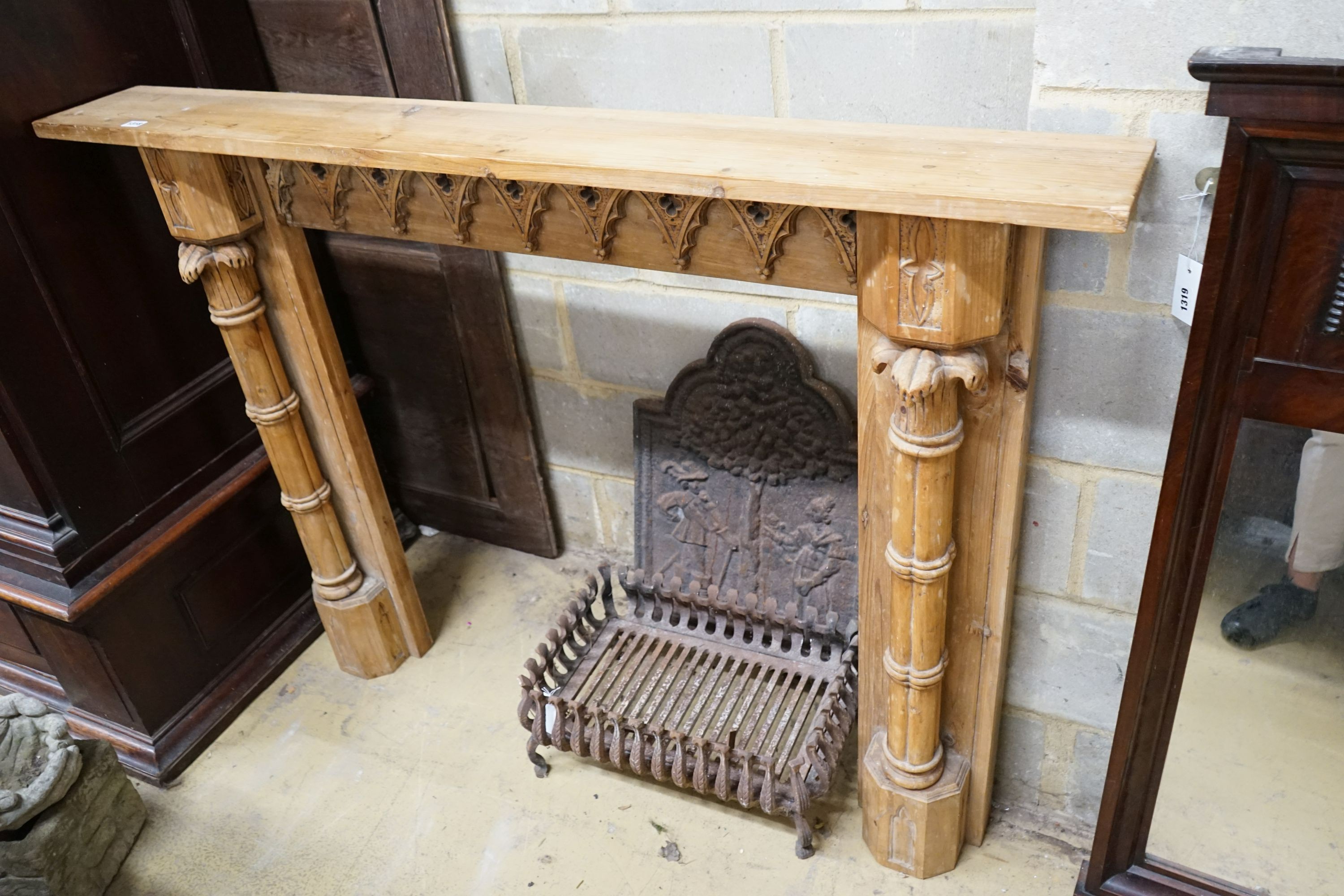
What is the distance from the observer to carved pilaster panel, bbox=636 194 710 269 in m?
1.31

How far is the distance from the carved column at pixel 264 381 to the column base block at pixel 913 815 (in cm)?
106

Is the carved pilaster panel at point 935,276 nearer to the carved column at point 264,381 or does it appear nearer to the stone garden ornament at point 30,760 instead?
the carved column at point 264,381

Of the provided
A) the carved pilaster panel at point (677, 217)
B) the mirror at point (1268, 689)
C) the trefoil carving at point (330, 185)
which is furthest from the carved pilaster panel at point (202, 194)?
the mirror at point (1268, 689)

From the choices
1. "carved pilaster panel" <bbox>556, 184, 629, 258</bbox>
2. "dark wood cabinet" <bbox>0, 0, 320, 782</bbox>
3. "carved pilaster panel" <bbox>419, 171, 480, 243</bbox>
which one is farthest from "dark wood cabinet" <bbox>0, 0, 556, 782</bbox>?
"carved pilaster panel" <bbox>556, 184, 629, 258</bbox>

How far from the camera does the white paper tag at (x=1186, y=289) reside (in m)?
1.19

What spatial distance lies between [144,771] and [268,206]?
1.14 m

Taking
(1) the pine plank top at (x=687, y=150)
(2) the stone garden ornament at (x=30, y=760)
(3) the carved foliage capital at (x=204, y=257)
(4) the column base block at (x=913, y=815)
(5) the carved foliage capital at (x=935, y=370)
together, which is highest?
(1) the pine plank top at (x=687, y=150)

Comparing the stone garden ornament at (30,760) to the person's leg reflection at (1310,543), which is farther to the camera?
the stone garden ornament at (30,760)

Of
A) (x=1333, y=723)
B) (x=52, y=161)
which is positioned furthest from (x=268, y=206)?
(x=1333, y=723)

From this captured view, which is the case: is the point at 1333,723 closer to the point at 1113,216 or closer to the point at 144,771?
the point at 1113,216

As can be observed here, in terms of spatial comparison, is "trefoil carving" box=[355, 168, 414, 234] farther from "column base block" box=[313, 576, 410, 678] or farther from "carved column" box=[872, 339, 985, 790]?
"column base block" box=[313, 576, 410, 678]

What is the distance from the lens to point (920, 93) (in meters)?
1.45

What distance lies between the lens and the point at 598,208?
1.38m

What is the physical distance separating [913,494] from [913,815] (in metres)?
0.61
